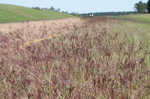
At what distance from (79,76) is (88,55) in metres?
0.53

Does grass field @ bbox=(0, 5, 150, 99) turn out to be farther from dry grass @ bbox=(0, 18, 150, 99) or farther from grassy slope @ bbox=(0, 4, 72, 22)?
grassy slope @ bbox=(0, 4, 72, 22)

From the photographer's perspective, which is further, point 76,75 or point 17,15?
point 17,15

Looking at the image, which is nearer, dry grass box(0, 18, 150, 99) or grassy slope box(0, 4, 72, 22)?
dry grass box(0, 18, 150, 99)

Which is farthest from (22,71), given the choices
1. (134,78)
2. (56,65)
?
(134,78)

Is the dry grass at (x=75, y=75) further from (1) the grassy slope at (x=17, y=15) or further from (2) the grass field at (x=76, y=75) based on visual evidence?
(1) the grassy slope at (x=17, y=15)

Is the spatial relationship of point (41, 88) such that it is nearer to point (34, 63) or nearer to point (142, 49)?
point (34, 63)

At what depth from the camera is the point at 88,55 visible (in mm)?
2850

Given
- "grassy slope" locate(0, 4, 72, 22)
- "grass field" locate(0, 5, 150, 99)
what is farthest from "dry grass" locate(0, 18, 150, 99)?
"grassy slope" locate(0, 4, 72, 22)

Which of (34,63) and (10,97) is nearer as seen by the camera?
(10,97)

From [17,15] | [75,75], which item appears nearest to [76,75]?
[75,75]

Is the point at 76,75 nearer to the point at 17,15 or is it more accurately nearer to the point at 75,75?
the point at 75,75

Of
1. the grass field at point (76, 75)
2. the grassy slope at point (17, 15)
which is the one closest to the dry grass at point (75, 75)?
the grass field at point (76, 75)

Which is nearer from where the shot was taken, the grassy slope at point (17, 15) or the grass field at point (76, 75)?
the grass field at point (76, 75)

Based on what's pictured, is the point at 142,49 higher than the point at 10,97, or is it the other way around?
the point at 142,49
